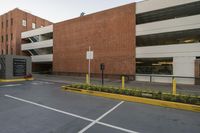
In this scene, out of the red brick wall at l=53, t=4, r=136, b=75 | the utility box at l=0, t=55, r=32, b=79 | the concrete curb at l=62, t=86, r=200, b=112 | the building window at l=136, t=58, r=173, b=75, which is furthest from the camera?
the red brick wall at l=53, t=4, r=136, b=75

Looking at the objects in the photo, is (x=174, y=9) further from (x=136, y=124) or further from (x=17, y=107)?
(x=17, y=107)

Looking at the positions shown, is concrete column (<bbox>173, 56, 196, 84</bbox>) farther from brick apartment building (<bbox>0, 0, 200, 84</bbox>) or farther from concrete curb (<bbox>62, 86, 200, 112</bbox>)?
concrete curb (<bbox>62, 86, 200, 112</bbox>)

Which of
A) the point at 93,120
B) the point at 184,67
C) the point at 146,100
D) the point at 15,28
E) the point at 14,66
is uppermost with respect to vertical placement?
the point at 15,28

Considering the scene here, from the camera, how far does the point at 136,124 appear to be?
4676 mm

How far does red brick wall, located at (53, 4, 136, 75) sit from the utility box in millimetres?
7196

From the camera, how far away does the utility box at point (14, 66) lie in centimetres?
1717

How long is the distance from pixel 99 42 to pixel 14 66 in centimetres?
1237

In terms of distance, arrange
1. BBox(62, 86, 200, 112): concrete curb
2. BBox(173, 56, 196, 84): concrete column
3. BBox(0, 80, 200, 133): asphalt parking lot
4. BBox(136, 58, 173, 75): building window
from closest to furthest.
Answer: BBox(0, 80, 200, 133): asphalt parking lot
BBox(62, 86, 200, 112): concrete curb
BBox(173, 56, 196, 84): concrete column
BBox(136, 58, 173, 75): building window

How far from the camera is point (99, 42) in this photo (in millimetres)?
21328

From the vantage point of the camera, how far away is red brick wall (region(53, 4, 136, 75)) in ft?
62.1

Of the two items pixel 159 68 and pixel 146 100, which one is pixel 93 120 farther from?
pixel 159 68

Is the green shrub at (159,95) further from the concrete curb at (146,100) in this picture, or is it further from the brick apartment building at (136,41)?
the brick apartment building at (136,41)

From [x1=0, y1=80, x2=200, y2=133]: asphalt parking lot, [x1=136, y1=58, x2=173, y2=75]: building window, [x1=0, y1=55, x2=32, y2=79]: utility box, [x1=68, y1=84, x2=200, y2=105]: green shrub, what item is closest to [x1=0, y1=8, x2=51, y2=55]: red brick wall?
[x1=0, y1=55, x2=32, y2=79]: utility box

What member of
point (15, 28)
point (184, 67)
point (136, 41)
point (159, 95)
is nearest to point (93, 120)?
point (159, 95)
